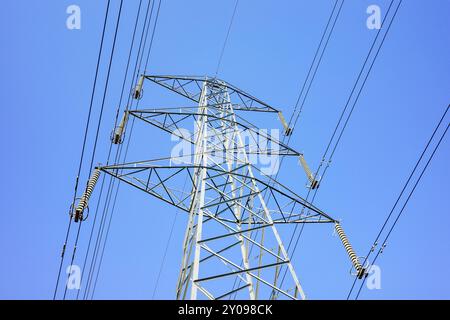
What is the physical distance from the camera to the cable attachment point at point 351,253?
1120cm

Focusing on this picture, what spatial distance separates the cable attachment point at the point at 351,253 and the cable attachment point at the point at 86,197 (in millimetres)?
5654

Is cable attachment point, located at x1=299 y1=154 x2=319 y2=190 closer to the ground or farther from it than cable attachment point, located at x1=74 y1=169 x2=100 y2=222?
farther from it

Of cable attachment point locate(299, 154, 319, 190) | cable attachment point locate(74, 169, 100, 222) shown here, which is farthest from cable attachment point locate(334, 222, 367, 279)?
cable attachment point locate(74, 169, 100, 222)

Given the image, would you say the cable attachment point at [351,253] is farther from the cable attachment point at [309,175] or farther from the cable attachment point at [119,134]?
the cable attachment point at [119,134]

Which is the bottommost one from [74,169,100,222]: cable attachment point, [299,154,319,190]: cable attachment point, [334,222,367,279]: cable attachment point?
[74,169,100,222]: cable attachment point

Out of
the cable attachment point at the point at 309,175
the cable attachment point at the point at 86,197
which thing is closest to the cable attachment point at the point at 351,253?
the cable attachment point at the point at 309,175

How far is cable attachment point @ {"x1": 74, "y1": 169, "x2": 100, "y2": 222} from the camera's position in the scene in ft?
37.2

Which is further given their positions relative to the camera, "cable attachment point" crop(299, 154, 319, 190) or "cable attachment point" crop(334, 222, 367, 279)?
"cable attachment point" crop(299, 154, 319, 190)

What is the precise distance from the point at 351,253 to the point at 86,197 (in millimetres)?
5978

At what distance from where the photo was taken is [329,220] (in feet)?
41.2

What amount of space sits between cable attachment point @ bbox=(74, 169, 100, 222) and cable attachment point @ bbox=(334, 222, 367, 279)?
18.5ft

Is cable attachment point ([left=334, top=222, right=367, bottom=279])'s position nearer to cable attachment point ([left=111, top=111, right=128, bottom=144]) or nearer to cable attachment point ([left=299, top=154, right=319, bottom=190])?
cable attachment point ([left=299, top=154, right=319, bottom=190])

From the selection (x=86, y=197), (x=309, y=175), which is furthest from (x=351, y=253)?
(x=86, y=197)
